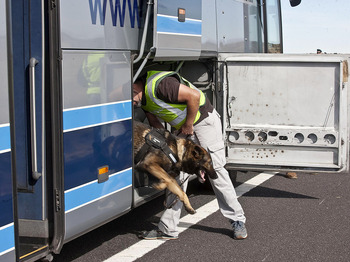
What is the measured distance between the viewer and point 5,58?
3.29m

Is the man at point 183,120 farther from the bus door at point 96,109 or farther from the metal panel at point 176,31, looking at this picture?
the bus door at point 96,109

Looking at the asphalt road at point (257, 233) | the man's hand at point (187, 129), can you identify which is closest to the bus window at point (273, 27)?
the asphalt road at point (257, 233)

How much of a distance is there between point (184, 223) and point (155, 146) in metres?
1.17

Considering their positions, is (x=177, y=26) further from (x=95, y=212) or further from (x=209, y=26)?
(x=95, y=212)

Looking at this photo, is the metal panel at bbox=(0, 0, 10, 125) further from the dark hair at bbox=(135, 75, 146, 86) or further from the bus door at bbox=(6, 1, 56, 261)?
the dark hair at bbox=(135, 75, 146, 86)

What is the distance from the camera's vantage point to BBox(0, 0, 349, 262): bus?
3.81m

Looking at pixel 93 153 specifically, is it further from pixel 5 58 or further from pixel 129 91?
pixel 5 58

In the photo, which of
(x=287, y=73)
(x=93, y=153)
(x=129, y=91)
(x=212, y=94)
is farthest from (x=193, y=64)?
(x=93, y=153)

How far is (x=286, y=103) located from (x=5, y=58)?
12.1ft

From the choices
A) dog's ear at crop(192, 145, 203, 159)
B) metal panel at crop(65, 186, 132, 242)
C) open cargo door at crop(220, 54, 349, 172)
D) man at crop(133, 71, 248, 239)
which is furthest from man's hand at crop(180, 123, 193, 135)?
open cargo door at crop(220, 54, 349, 172)

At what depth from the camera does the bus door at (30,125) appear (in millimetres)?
3824

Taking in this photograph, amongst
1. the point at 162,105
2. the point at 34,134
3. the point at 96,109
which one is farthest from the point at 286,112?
the point at 34,134

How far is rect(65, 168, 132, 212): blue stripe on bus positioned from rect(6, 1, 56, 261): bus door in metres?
0.16

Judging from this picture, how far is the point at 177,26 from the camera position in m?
5.24
